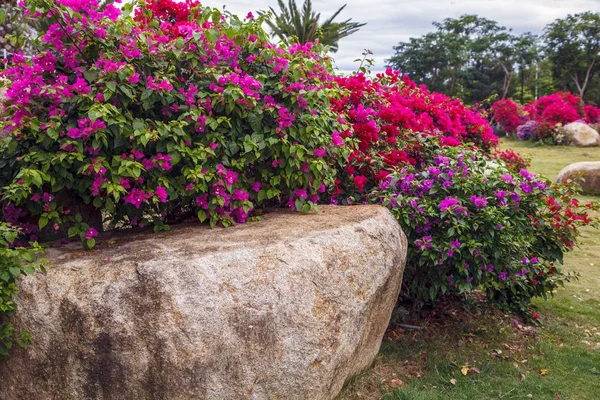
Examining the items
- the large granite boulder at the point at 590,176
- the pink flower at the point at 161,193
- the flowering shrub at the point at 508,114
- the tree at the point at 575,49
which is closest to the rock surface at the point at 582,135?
the flowering shrub at the point at 508,114

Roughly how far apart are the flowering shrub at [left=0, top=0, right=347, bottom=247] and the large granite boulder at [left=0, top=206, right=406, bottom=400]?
448 mm

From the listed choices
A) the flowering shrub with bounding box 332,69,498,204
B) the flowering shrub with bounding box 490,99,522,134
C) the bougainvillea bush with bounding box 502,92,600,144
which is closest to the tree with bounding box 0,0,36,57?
the flowering shrub with bounding box 332,69,498,204

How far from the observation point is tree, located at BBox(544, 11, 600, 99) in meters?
33.7

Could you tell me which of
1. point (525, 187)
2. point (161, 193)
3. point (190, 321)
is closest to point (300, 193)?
point (161, 193)

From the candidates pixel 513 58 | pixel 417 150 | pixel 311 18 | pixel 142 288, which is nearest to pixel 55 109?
pixel 142 288

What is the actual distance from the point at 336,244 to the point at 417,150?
91.2 inches

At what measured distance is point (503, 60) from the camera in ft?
138

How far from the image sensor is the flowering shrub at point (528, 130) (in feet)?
73.9

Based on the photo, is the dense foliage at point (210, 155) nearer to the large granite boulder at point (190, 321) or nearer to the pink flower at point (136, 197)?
the pink flower at point (136, 197)

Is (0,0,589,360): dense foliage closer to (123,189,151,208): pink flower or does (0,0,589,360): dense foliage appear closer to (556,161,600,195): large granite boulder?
(123,189,151,208): pink flower

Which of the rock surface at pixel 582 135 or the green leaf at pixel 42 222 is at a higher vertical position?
the green leaf at pixel 42 222

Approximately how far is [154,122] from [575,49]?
1486 inches

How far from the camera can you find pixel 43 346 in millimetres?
2945

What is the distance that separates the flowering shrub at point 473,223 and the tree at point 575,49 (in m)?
34.1
